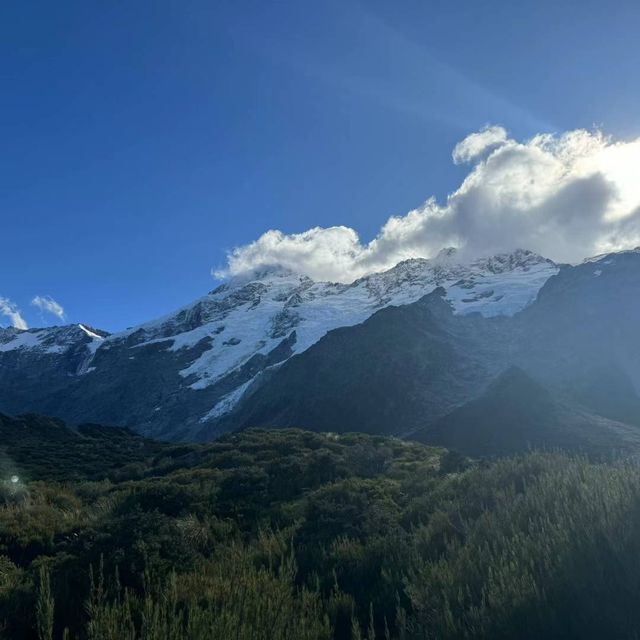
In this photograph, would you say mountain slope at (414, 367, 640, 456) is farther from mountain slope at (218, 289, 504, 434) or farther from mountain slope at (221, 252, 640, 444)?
mountain slope at (218, 289, 504, 434)

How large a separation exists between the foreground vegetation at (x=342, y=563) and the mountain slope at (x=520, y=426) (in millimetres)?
43181

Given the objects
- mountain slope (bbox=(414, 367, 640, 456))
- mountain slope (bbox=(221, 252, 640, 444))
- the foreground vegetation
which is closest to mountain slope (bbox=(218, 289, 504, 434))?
mountain slope (bbox=(221, 252, 640, 444))

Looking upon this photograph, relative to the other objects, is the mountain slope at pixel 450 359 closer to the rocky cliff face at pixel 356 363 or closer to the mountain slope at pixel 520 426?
the rocky cliff face at pixel 356 363

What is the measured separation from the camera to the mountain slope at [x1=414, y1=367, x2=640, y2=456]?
53594mm

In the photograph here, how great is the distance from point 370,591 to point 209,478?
11761mm

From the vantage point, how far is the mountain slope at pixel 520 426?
53.6 meters

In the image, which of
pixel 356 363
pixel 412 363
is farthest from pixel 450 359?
pixel 356 363

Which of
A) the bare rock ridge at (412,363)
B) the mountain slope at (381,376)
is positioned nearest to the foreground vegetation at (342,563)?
the bare rock ridge at (412,363)

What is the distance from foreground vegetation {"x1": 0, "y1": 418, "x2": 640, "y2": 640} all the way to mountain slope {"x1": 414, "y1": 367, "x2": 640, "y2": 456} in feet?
142

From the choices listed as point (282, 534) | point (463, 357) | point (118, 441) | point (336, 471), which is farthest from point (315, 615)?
point (463, 357)

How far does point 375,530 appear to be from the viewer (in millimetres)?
9875

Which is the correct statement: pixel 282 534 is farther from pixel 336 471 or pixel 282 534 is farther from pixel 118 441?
pixel 118 441

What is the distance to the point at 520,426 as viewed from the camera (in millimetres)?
61844

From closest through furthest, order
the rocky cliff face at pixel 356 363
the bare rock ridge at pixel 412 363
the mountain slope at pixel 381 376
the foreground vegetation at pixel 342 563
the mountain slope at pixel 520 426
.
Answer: the foreground vegetation at pixel 342 563 → the mountain slope at pixel 520 426 → the mountain slope at pixel 381 376 → the bare rock ridge at pixel 412 363 → the rocky cliff face at pixel 356 363
